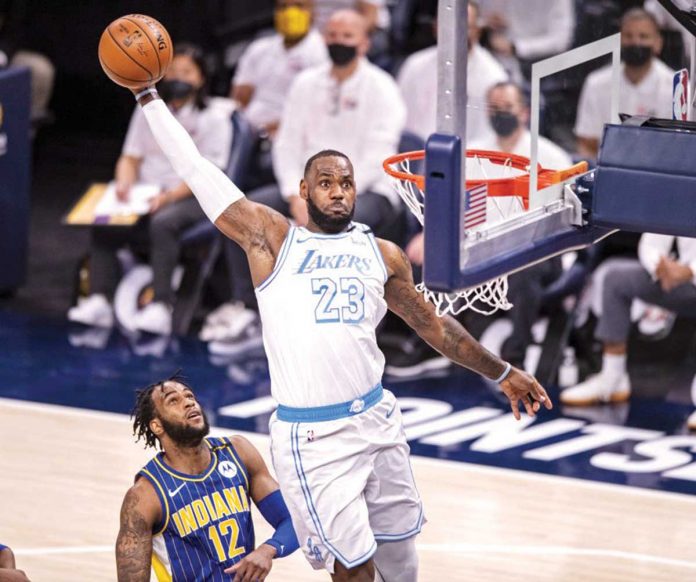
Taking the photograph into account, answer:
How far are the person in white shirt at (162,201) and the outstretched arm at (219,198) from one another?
200 inches

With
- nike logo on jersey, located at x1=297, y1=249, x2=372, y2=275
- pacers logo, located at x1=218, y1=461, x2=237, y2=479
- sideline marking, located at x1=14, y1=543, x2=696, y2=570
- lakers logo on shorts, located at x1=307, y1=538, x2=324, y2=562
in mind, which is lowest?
sideline marking, located at x1=14, y1=543, x2=696, y2=570

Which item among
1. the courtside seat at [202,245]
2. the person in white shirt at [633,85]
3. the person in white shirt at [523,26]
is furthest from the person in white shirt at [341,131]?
→ the person in white shirt at [633,85]

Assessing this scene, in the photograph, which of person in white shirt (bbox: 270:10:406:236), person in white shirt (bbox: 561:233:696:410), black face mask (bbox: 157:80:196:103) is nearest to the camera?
person in white shirt (bbox: 561:233:696:410)

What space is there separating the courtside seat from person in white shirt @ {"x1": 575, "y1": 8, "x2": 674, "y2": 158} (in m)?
4.20

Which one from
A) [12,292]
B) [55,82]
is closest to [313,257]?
[12,292]

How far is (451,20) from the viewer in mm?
4648

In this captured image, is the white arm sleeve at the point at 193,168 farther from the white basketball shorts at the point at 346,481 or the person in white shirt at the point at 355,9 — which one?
the person in white shirt at the point at 355,9

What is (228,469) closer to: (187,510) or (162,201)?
(187,510)

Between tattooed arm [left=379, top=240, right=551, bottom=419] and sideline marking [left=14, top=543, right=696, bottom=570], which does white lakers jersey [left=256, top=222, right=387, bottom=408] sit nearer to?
tattooed arm [left=379, top=240, right=551, bottom=419]

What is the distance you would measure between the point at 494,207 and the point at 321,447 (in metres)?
1.01

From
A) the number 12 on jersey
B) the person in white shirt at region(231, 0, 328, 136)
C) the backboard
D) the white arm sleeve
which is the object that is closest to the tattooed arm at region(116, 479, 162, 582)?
the number 12 on jersey

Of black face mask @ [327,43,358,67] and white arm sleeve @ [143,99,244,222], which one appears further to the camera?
black face mask @ [327,43,358,67]

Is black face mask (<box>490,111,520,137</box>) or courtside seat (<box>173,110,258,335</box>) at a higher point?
black face mask (<box>490,111,520,137</box>)

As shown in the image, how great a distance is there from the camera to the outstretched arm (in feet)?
17.8
